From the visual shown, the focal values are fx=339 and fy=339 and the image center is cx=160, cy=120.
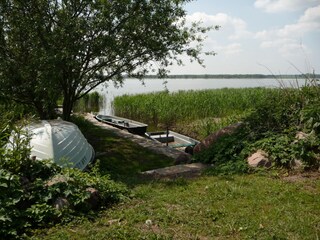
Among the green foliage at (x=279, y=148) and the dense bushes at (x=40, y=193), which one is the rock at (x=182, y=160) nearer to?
the green foliage at (x=279, y=148)

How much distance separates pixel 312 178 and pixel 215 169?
1.70 meters

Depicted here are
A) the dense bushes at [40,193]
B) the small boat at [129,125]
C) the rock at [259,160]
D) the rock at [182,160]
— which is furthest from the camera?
the small boat at [129,125]

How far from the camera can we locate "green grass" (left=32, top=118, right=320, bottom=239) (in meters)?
3.66

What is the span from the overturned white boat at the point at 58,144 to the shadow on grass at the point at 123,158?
1.90 feet

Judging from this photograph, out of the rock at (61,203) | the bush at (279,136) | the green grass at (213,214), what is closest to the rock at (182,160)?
the bush at (279,136)

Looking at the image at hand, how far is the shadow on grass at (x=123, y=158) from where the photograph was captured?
696 centimetres

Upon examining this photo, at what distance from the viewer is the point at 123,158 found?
8.99 m

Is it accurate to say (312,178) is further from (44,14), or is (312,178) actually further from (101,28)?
(44,14)

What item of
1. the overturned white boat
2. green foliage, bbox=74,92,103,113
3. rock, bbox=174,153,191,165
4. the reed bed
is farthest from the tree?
green foliage, bbox=74,92,103,113

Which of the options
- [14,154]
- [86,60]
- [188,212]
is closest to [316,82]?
[188,212]

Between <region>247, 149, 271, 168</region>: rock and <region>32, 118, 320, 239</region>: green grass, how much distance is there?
347mm

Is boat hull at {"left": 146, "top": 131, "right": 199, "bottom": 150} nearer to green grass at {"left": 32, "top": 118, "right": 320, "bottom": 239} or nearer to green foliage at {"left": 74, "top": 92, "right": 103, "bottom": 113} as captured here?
green grass at {"left": 32, "top": 118, "right": 320, "bottom": 239}

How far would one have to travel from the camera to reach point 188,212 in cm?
427

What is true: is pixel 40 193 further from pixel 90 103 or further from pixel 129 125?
pixel 90 103
